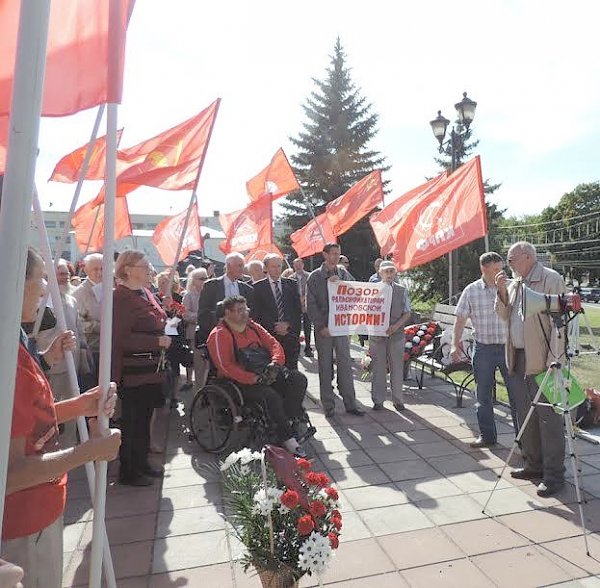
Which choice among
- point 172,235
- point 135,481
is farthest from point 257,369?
point 172,235

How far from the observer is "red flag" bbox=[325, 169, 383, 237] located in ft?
34.7

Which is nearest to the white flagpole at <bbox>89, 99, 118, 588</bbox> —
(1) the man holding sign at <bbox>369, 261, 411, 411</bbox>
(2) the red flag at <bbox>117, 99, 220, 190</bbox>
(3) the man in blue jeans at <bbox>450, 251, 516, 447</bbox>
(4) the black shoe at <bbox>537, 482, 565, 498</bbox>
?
(2) the red flag at <bbox>117, 99, 220, 190</bbox>

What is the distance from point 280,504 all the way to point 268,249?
8.77 meters

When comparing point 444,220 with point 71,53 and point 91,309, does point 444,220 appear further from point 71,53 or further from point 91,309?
point 71,53

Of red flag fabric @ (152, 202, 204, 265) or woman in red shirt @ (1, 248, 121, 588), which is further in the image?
red flag fabric @ (152, 202, 204, 265)

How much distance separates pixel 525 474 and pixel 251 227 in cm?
794

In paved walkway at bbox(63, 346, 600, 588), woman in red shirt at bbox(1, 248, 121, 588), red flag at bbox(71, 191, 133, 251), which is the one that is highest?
red flag at bbox(71, 191, 133, 251)

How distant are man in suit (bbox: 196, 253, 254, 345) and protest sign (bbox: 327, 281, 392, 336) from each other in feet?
3.79

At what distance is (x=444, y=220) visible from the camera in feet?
24.2

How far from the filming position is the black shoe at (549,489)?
13.1ft

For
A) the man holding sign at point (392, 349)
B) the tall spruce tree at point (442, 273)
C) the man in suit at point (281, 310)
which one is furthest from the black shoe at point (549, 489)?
the tall spruce tree at point (442, 273)

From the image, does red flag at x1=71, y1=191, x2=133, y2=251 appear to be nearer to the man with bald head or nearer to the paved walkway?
the man with bald head

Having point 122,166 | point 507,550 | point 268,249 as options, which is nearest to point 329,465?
point 507,550

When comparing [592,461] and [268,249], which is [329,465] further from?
[268,249]
